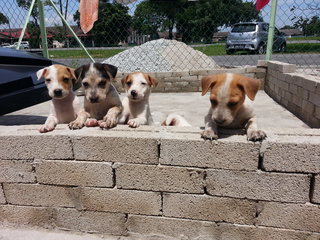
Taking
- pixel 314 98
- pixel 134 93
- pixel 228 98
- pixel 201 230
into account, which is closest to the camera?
pixel 228 98

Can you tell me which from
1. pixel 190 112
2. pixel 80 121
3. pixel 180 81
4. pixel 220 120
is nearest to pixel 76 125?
pixel 80 121

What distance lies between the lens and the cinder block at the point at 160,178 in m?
2.86

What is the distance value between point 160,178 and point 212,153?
626 mm

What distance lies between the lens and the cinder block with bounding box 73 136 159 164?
2.86 m

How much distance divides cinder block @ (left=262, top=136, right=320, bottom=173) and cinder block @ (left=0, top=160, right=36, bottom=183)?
8.46ft

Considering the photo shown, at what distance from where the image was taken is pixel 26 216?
3.38 meters

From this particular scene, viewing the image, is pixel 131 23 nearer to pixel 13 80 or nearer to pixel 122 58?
pixel 122 58

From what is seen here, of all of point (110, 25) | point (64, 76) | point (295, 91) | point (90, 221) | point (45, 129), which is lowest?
point (90, 221)

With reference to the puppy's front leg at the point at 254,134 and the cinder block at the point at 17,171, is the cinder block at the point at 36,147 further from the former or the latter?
the puppy's front leg at the point at 254,134

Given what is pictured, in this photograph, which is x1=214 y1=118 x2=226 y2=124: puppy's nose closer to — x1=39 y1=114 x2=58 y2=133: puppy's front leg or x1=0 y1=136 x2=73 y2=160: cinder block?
x1=0 y1=136 x2=73 y2=160: cinder block

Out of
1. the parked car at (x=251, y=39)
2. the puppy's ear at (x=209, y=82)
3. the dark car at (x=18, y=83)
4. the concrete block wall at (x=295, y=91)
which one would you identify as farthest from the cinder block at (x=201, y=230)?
the parked car at (x=251, y=39)

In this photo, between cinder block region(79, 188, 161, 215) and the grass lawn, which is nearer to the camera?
cinder block region(79, 188, 161, 215)

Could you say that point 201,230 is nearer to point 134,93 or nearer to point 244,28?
point 134,93

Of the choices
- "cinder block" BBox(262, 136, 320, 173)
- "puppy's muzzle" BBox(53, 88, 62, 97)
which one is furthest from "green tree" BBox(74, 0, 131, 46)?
"cinder block" BBox(262, 136, 320, 173)
